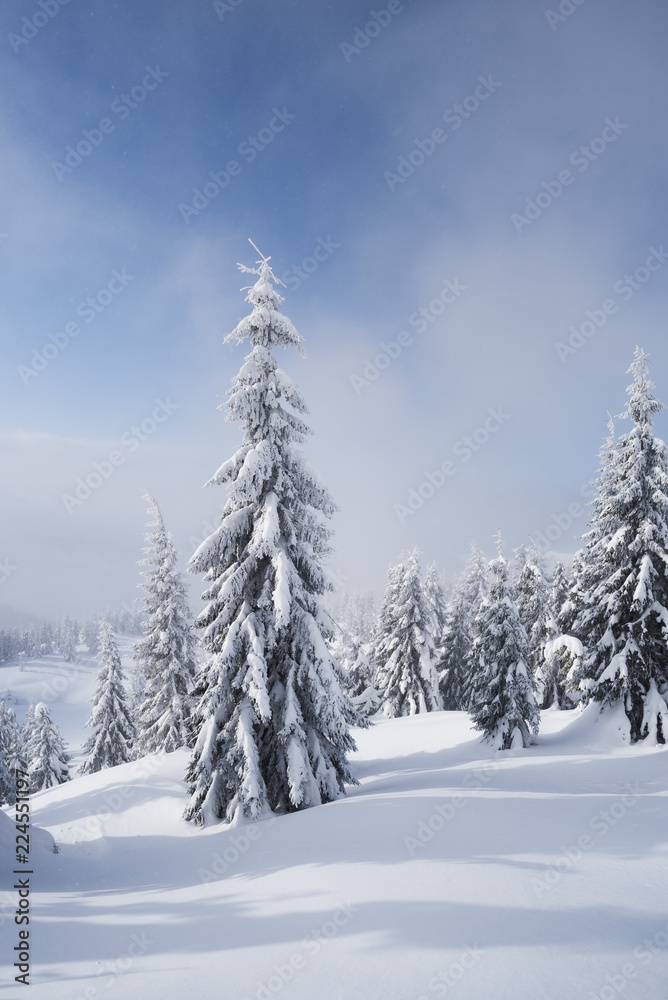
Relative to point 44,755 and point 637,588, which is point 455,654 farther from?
point 44,755

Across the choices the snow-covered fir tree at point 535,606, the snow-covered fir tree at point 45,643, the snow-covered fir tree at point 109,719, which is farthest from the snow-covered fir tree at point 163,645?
the snow-covered fir tree at point 45,643

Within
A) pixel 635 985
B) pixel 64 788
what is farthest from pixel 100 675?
pixel 635 985

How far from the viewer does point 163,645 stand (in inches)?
996

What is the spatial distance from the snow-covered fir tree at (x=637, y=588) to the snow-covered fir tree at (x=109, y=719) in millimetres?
30948

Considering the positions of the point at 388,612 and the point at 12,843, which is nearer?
the point at 12,843

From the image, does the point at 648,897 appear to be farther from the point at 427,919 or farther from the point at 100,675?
the point at 100,675

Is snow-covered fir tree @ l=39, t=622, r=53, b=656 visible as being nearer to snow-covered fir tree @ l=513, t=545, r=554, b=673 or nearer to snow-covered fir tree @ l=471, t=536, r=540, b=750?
snow-covered fir tree @ l=513, t=545, r=554, b=673

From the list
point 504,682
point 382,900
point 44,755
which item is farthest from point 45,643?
point 382,900

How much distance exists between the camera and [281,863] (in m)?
8.20

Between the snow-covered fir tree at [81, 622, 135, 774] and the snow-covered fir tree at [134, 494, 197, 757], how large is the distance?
10.3 metres

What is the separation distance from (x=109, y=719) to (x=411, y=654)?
2295cm

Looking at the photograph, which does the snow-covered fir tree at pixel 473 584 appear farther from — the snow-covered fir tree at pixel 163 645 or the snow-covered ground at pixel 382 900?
the snow-covered ground at pixel 382 900

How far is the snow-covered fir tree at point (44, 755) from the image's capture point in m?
38.5

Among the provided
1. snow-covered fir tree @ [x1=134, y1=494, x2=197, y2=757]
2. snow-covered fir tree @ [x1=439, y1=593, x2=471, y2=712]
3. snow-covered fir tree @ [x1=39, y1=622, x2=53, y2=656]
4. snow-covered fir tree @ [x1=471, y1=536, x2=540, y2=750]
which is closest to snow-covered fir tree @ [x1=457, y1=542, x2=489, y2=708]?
snow-covered fir tree @ [x1=439, y1=593, x2=471, y2=712]
